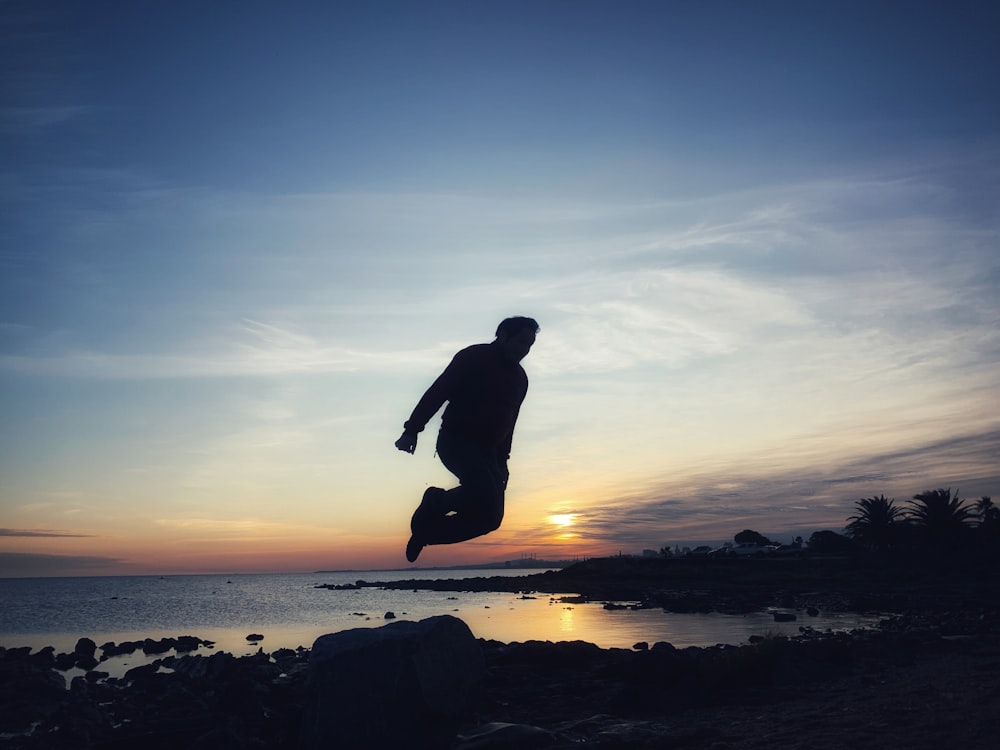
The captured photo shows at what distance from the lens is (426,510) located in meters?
5.50

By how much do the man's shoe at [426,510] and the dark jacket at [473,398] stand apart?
475mm

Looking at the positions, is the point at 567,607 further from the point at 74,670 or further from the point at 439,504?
the point at 439,504

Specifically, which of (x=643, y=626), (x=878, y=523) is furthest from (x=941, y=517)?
(x=643, y=626)

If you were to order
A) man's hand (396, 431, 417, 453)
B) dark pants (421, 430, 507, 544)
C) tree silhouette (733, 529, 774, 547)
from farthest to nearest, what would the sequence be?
tree silhouette (733, 529, 774, 547), man's hand (396, 431, 417, 453), dark pants (421, 430, 507, 544)

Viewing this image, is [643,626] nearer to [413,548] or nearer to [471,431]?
[413,548]

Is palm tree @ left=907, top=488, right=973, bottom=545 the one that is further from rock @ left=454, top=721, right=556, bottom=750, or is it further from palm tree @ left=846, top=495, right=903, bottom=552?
rock @ left=454, top=721, right=556, bottom=750

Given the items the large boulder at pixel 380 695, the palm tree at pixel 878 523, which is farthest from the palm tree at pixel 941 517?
the large boulder at pixel 380 695

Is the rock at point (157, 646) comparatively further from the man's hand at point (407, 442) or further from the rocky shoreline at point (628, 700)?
the man's hand at point (407, 442)

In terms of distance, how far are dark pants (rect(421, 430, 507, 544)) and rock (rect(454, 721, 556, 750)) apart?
7.71 feet

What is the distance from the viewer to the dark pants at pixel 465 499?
5.38 metres

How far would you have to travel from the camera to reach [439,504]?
5457mm

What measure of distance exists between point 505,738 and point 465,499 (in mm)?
2863

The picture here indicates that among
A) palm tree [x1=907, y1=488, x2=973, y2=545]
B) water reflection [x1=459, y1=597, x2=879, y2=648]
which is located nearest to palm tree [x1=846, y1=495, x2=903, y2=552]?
palm tree [x1=907, y1=488, x2=973, y2=545]

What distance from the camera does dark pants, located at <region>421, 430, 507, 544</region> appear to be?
17.6ft
